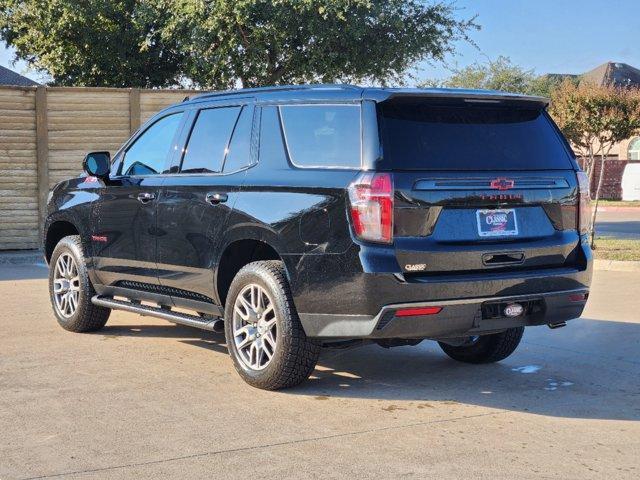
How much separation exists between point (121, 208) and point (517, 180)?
3296 mm

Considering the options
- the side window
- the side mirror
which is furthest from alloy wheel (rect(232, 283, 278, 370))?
the side mirror

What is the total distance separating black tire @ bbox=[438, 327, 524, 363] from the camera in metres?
7.23

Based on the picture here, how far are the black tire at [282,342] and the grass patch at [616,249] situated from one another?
913 cm

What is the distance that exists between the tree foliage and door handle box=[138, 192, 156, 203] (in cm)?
1552

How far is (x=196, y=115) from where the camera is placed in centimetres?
748

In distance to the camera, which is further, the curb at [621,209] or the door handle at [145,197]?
the curb at [621,209]

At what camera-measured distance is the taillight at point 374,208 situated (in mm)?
5746

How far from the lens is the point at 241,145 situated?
6902 mm

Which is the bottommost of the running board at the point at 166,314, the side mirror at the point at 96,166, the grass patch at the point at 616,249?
the grass patch at the point at 616,249

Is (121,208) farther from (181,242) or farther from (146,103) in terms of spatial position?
(146,103)

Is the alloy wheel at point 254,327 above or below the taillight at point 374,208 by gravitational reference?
below

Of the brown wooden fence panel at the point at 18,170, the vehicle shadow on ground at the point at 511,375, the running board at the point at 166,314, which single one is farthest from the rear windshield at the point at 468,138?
the brown wooden fence panel at the point at 18,170

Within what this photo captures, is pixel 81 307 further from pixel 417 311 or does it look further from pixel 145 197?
pixel 417 311

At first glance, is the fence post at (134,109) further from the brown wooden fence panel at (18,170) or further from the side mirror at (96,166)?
the side mirror at (96,166)
